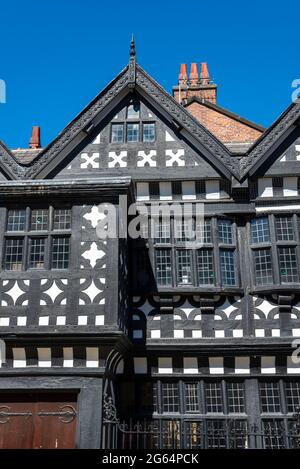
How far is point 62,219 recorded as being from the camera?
11531mm

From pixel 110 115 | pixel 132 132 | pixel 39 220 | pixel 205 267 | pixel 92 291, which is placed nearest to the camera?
pixel 92 291

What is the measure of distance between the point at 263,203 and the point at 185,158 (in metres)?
2.23

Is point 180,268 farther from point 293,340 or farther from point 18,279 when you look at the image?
point 18,279

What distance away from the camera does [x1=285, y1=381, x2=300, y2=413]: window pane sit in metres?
11.7

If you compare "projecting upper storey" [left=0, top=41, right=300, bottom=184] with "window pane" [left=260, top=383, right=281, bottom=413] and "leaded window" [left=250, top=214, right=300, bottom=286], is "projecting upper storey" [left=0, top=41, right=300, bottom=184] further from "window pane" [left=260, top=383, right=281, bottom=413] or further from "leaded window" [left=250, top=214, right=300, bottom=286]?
"window pane" [left=260, top=383, right=281, bottom=413]

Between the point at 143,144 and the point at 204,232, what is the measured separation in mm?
2800

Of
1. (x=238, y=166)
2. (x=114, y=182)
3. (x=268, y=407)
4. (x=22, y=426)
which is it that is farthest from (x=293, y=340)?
(x=22, y=426)

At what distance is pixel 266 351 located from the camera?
38.8ft

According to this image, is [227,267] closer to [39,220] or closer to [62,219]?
[62,219]

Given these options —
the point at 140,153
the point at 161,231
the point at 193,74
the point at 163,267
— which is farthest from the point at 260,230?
the point at 193,74

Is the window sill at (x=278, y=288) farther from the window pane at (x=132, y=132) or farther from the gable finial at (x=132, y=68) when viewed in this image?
the gable finial at (x=132, y=68)

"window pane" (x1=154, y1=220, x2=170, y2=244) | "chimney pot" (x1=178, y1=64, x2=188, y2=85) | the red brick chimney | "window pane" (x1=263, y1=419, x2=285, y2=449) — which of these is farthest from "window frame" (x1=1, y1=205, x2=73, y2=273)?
"chimney pot" (x1=178, y1=64, x2=188, y2=85)

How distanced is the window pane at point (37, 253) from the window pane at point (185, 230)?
3.27 m

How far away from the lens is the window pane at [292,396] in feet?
38.3
